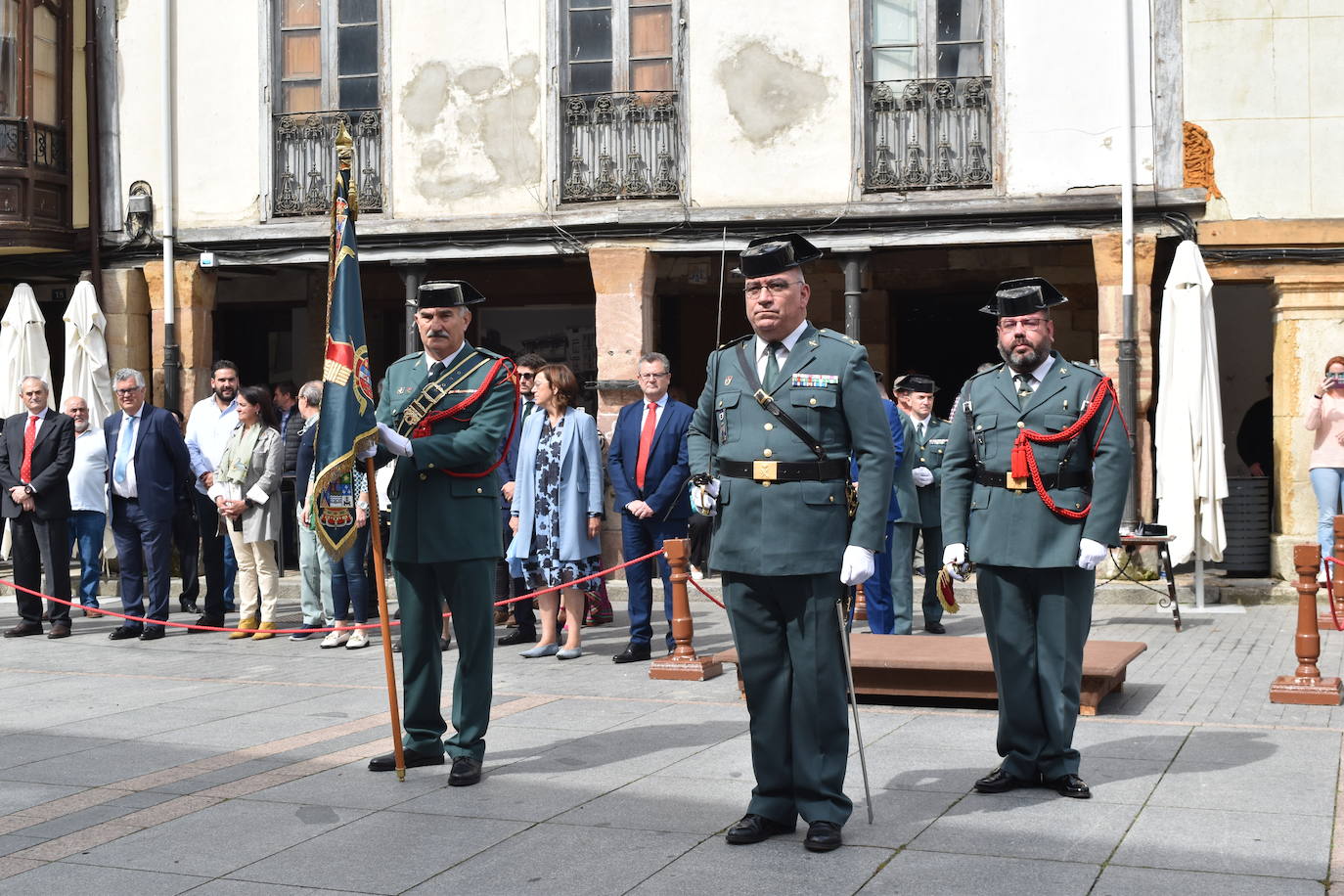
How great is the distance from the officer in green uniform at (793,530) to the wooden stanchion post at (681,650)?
347cm

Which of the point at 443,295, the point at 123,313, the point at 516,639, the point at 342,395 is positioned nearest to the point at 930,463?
the point at 516,639

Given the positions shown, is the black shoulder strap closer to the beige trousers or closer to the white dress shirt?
the beige trousers

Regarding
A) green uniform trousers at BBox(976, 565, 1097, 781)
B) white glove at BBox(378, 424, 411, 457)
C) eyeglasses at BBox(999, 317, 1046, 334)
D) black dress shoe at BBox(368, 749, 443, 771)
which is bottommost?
black dress shoe at BBox(368, 749, 443, 771)

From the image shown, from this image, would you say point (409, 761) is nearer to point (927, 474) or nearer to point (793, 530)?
point (793, 530)

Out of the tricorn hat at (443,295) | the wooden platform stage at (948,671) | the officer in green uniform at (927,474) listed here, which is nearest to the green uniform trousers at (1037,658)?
the wooden platform stage at (948,671)

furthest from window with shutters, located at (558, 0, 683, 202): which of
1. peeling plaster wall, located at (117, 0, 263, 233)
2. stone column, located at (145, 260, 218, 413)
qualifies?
stone column, located at (145, 260, 218, 413)

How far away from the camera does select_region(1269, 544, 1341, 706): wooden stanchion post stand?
798 centimetres

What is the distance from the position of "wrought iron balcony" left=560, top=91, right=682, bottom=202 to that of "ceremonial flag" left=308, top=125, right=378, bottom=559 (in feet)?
29.3

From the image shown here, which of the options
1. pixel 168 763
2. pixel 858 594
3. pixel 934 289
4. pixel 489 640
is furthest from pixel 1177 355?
pixel 168 763

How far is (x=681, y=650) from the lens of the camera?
29.7 ft

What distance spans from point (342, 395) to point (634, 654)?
14.0 ft

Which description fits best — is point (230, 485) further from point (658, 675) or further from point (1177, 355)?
point (1177, 355)

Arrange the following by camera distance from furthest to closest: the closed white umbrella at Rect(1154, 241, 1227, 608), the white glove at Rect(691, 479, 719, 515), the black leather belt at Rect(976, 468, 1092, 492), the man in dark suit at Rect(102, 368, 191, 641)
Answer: the closed white umbrella at Rect(1154, 241, 1227, 608)
the man in dark suit at Rect(102, 368, 191, 641)
the black leather belt at Rect(976, 468, 1092, 492)
the white glove at Rect(691, 479, 719, 515)

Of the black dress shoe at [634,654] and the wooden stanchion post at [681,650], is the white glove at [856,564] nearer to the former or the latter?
the wooden stanchion post at [681,650]
